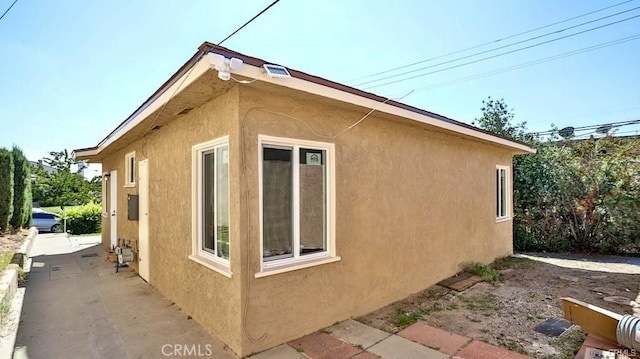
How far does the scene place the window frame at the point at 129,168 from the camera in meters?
8.21

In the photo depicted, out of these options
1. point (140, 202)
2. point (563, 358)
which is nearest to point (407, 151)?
point (563, 358)

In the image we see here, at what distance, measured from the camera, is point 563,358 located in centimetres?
379

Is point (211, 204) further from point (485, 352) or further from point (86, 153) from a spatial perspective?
point (86, 153)

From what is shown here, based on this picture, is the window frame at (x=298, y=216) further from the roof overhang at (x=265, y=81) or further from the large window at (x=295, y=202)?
the roof overhang at (x=265, y=81)

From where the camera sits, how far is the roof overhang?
10.7 feet

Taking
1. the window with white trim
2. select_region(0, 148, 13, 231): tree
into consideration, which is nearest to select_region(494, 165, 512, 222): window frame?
the window with white trim

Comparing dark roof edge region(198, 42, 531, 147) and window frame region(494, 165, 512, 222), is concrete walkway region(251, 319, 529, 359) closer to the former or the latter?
dark roof edge region(198, 42, 531, 147)

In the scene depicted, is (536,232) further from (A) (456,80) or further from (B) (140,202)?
(B) (140,202)

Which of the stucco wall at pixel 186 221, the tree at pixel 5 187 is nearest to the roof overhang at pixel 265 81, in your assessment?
the stucco wall at pixel 186 221

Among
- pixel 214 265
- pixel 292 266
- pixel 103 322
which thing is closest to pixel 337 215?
pixel 292 266

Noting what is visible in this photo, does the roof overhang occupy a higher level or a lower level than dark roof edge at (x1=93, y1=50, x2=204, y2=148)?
lower

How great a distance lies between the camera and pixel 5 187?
1296 centimetres

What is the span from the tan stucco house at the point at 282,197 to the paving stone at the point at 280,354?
0.34ft

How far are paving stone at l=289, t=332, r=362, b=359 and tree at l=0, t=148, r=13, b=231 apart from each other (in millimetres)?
15342
